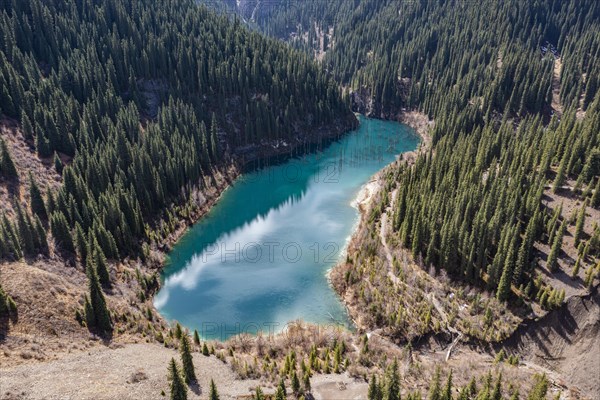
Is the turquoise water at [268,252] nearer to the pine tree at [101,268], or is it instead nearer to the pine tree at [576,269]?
the pine tree at [101,268]

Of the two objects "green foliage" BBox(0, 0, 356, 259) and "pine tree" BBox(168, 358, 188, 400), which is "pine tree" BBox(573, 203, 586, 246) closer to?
"pine tree" BBox(168, 358, 188, 400)

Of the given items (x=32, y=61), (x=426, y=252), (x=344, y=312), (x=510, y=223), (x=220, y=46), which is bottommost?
(x=344, y=312)

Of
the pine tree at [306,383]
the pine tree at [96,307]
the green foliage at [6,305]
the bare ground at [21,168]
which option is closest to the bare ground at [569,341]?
the pine tree at [306,383]

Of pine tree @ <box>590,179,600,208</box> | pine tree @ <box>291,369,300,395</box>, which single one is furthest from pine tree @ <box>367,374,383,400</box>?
pine tree @ <box>590,179,600,208</box>

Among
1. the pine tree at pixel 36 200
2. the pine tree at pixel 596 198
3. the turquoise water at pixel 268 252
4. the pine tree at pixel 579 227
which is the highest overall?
the pine tree at pixel 596 198

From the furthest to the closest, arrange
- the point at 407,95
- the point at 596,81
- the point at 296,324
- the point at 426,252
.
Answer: the point at 407,95, the point at 596,81, the point at 426,252, the point at 296,324

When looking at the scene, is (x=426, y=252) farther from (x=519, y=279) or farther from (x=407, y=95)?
(x=407, y=95)

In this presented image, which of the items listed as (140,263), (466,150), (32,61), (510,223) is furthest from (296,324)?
(32,61)

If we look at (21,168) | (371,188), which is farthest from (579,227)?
(21,168)
